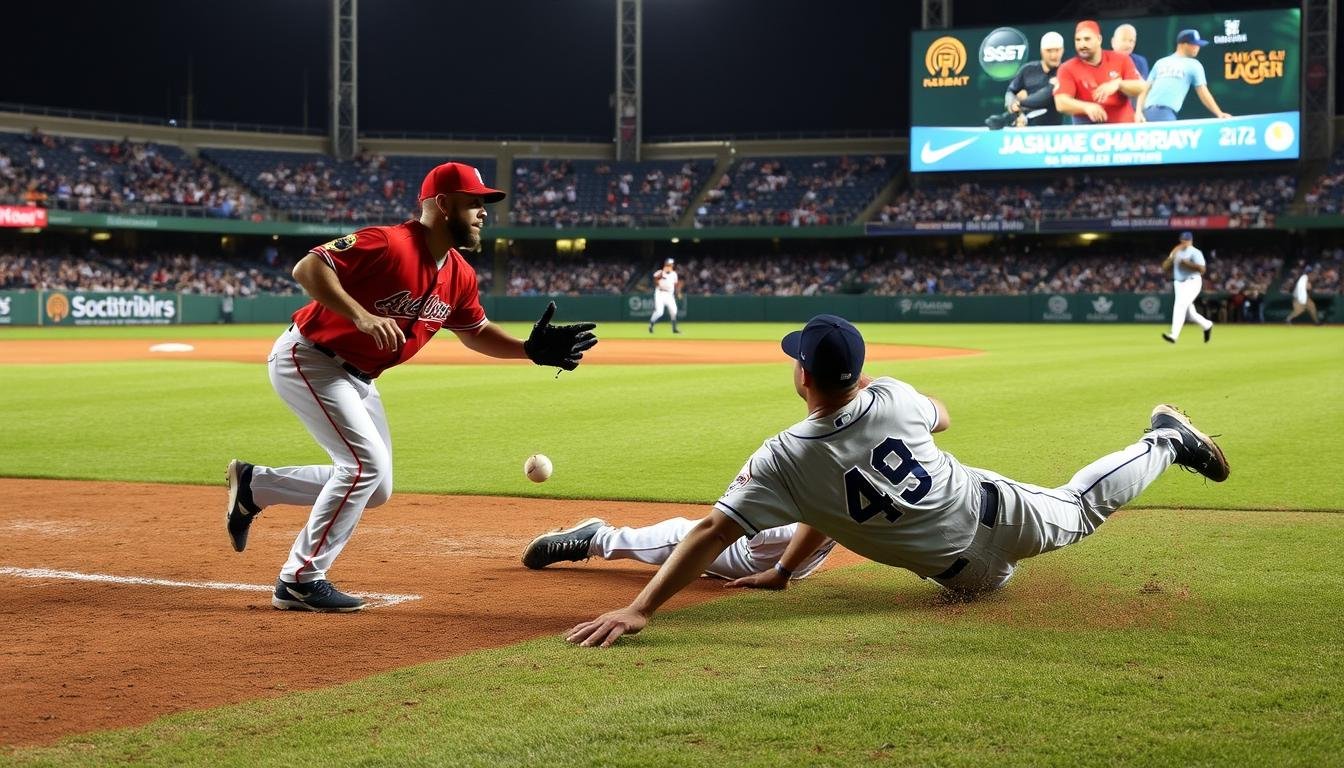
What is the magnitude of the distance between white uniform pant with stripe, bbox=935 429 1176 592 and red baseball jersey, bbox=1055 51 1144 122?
4242 cm

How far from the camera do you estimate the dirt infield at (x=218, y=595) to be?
4.00m

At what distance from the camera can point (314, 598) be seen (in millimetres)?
5066

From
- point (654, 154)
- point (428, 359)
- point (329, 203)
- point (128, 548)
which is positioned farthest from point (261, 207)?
point (128, 548)

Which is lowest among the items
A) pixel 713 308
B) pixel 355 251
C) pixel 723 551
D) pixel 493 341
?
pixel 713 308

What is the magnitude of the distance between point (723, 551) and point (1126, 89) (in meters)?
43.4

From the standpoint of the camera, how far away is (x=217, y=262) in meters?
49.9

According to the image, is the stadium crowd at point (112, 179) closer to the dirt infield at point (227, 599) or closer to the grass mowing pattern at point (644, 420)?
the grass mowing pattern at point (644, 420)

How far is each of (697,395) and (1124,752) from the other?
11.6 meters

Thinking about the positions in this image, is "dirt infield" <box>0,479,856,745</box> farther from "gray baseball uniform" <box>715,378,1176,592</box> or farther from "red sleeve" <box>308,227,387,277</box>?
"red sleeve" <box>308,227,387,277</box>

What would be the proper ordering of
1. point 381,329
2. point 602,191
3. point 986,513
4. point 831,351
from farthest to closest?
1. point 602,191
2. point 381,329
3. point 986,513
4. point 831,351

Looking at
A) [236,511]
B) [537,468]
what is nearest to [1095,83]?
[537,468]

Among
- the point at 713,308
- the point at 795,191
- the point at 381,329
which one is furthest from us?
the point at 795,191

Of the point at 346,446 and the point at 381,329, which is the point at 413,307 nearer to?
the point at 381,329

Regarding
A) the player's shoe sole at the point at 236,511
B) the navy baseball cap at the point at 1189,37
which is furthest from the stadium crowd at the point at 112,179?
the player's shoe sole at the point at 236,511
